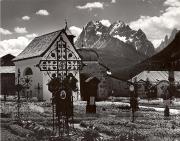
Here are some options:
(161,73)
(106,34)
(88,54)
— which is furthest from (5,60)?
(161,73)

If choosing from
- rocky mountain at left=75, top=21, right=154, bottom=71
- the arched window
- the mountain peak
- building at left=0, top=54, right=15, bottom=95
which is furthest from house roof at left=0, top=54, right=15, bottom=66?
the arched window

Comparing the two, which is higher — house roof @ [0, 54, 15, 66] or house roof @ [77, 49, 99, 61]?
house roof @ [0, 54, 15, 66]

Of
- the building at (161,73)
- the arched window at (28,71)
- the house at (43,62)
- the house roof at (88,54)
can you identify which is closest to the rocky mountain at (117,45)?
the house roof at (88,54)

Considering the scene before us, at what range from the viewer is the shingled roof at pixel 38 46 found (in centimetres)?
4250

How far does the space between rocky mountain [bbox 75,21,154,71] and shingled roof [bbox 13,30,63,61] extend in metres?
5.16

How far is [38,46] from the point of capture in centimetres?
4519

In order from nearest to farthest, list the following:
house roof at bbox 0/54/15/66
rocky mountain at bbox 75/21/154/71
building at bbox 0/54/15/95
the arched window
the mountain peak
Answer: the mountain peak < the arched window < rocky mountain at bbox 75/21/154/71 < building at bbox 0/54/15/95 < house roof at bbox 0/54/15/66

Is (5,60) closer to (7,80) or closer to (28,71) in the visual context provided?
(7,80)

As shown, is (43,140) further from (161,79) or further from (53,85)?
(161,79)

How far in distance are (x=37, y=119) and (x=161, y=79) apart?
1387 inches

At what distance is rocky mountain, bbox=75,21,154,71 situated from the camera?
50.0 m

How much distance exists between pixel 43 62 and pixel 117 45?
26.3 meters

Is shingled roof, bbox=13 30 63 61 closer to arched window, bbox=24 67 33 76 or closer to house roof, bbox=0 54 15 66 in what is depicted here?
arched window, bbox=24 67 33 76

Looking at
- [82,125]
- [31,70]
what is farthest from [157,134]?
[31,70]
